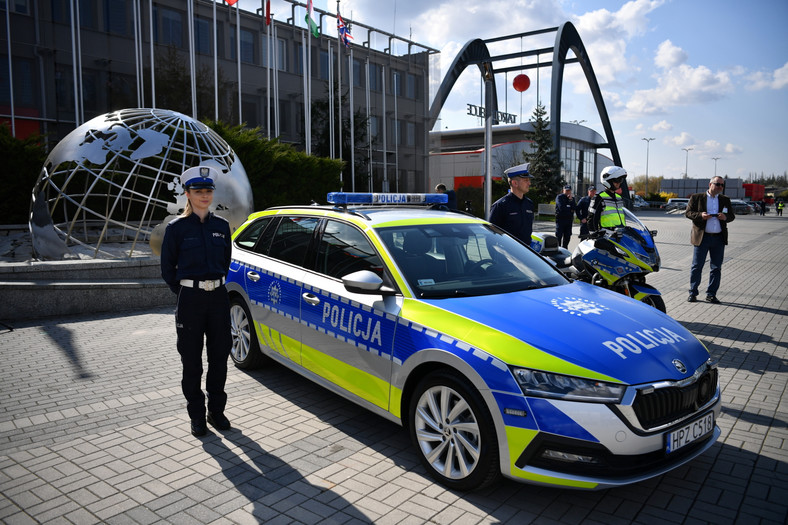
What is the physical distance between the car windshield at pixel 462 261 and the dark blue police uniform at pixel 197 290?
1.24 meters

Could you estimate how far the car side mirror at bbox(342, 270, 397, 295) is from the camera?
3771 mm

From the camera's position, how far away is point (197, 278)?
165 inches

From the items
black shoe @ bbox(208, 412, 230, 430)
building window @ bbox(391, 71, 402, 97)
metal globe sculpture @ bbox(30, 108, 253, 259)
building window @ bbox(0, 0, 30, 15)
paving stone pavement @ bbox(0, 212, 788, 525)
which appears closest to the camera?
paving stone pavement @ bbox(0, 212, 788, 525)

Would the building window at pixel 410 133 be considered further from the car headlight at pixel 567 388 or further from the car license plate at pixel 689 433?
the car headlight at pixel 567 388

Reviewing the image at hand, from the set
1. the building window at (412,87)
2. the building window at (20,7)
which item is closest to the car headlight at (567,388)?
the building window at (20,7)

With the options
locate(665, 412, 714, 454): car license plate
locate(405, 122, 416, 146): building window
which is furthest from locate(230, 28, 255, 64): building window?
locate(665, 412, 714, 454): car license plate

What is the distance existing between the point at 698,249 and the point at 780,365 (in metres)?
3.84

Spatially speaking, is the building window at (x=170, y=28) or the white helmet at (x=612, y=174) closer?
the white helmet at (x=612, y=174)

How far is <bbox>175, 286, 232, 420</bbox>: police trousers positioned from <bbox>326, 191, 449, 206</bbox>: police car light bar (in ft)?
3.97

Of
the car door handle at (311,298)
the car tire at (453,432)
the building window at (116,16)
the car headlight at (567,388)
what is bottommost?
the car tire at (453,432)

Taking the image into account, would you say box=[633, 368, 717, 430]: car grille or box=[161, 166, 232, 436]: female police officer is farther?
box=[161, 166, 232, 436]: female police officer

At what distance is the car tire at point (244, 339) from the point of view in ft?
18.1

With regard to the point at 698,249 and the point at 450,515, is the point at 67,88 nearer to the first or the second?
the point at 698,249

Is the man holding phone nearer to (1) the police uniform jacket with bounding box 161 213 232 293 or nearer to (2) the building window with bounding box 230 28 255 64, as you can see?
(1) the police uniform jacket with bounding box 161 213 232 293
